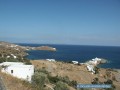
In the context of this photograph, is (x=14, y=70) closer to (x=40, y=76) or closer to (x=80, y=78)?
(x=40, y=76)

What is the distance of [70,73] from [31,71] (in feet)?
100

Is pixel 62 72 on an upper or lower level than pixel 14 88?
lower

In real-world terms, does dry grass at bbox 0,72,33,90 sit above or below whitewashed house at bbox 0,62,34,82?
above

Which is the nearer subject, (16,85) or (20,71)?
(16,85)

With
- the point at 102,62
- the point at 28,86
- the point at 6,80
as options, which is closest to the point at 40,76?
the point at 6,80

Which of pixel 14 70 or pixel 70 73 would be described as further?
pixel 70 73

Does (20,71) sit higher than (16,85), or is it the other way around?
(16,85)

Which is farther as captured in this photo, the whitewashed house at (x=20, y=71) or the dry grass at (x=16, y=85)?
the whitewashed house at (x=20, y=71)

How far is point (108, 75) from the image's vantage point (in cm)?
6875

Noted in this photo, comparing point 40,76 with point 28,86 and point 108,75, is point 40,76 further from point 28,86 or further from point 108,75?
point 108,75

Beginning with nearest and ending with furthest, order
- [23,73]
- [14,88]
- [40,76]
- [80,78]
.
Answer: [14,88] → [40,76] → [23,73] → [80,78]

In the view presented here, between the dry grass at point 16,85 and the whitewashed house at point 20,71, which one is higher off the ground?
the dry grass at point 16,85

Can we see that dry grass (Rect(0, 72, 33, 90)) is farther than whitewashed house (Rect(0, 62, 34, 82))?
No

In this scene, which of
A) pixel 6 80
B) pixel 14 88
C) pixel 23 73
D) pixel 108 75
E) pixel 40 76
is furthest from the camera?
pixel 108 75
